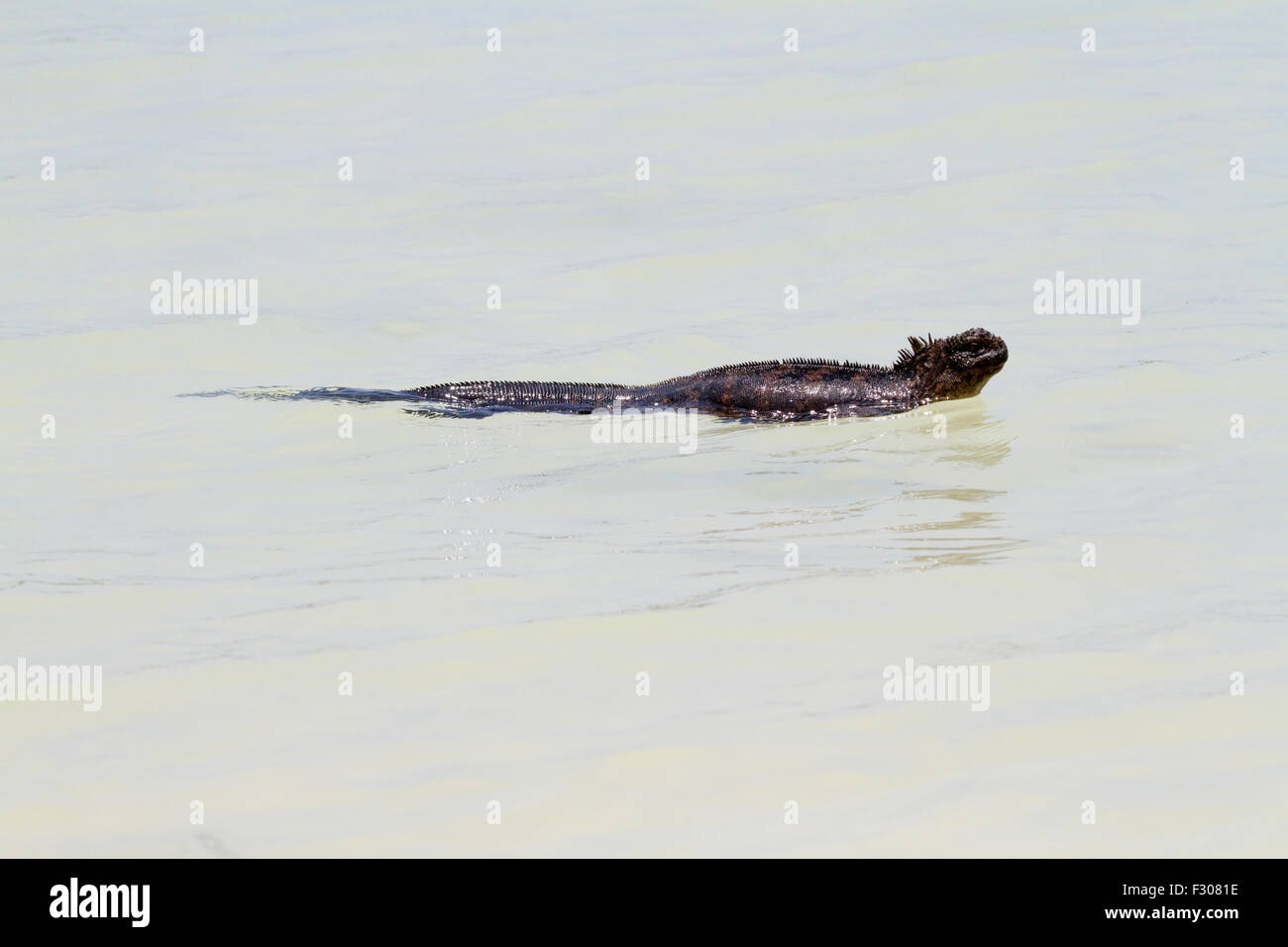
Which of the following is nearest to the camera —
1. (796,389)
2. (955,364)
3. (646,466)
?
(646,466)

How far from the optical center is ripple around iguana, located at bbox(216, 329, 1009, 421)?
1228cm

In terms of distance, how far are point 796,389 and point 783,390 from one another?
0.32ft

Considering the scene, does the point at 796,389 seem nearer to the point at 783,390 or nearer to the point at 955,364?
the point at 783,390

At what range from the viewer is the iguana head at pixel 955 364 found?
12.5 metres

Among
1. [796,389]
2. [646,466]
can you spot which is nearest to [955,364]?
[796,389]

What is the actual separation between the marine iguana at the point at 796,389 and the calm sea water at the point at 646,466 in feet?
1.11

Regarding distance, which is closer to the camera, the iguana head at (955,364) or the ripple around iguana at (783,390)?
the ripple around iguana at (783,390)

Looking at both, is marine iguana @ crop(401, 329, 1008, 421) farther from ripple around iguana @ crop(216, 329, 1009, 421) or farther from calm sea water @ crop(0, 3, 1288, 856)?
calm sea water @ crop(0, 3, 1288, 856)

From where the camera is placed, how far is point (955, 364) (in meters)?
12.5

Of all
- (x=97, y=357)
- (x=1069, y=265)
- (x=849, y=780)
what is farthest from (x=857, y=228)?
(x=849, y=780)

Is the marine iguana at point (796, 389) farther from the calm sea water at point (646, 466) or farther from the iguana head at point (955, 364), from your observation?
the calm sea water at point (646, 466)

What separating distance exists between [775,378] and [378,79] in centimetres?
1458

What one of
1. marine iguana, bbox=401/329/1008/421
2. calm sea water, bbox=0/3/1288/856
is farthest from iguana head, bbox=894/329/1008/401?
calm sea water, bbox=0/3/1288/856

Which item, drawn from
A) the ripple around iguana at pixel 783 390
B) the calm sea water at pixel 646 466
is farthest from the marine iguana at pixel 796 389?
the calm sea water at pixel 646 466
